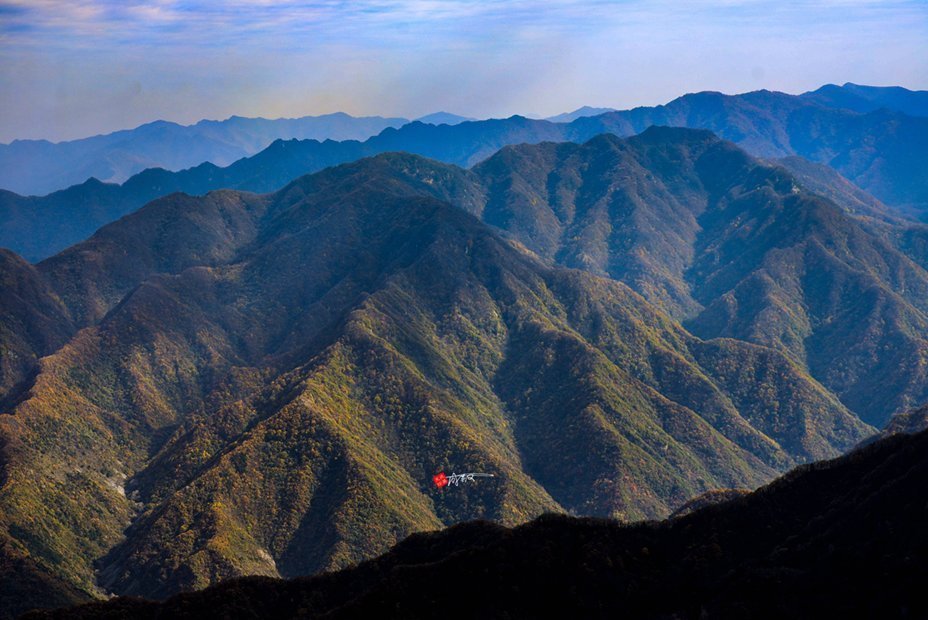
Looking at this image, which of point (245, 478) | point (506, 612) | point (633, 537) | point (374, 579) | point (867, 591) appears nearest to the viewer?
point (867, 591)

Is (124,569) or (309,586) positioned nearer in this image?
(309,586)

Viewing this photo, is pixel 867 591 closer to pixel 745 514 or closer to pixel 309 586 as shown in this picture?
pixel 745 514

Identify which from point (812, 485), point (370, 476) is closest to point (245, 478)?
point (370, 476)

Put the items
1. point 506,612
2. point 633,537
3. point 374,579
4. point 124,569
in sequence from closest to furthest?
point 506,612, point 633,537, point 374,579, point 124,569

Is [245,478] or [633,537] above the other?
[633,537]

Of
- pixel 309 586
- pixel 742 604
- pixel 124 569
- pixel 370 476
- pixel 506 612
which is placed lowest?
pixel 124 569

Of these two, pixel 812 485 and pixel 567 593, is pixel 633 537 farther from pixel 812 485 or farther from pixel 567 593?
pixel 812 485
